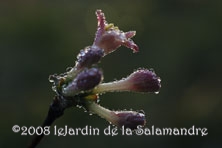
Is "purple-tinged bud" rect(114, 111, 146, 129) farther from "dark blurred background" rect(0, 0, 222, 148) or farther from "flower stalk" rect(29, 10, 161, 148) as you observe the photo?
"dark blurred background" rect(0, 0, 222, 148)

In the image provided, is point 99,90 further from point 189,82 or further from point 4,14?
point 4,14

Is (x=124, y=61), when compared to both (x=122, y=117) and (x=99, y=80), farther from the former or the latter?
(x=99, y=80)

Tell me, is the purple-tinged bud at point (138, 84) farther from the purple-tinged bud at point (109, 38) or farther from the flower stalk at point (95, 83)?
the purple-tinged bud at point (109, 38)

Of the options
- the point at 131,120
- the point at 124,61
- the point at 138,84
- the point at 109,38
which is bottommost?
the point at 131,120

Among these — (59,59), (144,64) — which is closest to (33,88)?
(59,59)

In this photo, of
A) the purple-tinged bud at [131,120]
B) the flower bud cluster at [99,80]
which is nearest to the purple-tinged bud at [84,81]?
the flower bud cluster at [99,80]

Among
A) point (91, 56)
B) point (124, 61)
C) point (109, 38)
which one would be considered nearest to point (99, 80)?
point (91, 56)
